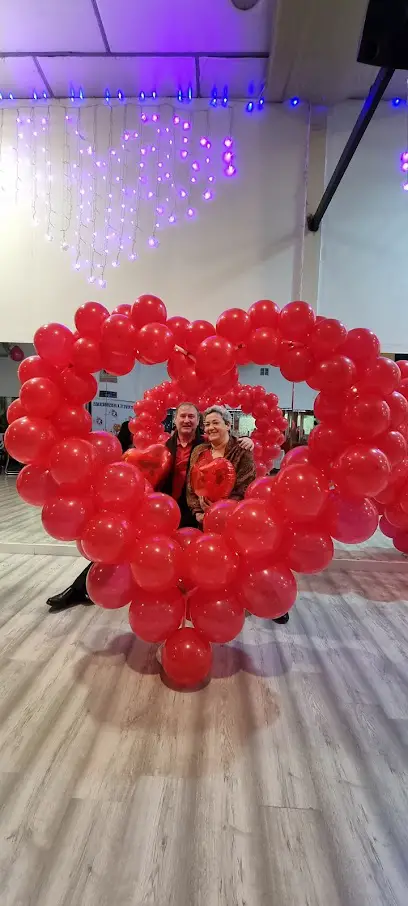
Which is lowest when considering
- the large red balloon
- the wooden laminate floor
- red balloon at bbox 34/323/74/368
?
the wooden laminate floor

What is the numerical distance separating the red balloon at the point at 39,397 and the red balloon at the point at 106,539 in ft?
1.91

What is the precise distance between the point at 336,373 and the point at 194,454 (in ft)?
3.95

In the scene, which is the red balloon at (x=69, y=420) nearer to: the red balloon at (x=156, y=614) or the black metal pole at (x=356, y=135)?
the red balloon at (x=156, y=614)

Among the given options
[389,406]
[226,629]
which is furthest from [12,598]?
[389,406]

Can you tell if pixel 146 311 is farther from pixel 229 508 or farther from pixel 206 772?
pixel 206 772

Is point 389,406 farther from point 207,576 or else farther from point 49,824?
point 49,824

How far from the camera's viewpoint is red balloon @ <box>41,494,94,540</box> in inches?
88.3

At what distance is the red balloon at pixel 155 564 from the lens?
217 centimetres

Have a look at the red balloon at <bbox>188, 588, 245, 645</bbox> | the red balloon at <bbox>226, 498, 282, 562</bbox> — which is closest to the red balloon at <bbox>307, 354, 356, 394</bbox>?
the red balloon at <bbox>226, 498, 282, 562</bbox>

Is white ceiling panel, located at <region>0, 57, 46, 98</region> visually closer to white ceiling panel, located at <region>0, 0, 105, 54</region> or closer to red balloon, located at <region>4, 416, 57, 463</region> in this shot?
white ceiling panel, located at <region>0, 0, 105, 54</region>

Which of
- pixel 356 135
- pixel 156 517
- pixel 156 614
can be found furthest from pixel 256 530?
pixel 356 135

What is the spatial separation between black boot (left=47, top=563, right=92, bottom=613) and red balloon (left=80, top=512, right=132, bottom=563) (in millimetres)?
1151

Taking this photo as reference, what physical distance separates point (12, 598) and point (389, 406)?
111 inches

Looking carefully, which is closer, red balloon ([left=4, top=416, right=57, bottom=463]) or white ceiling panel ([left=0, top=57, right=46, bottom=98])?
red balloon ([left=4, top=416, right=57, bottom=463])
